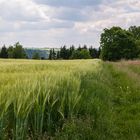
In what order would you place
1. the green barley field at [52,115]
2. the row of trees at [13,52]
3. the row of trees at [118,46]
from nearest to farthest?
1. the green barley field at [52,115]
2. the row of trees at [118,46]
3. the row of trees at [13,52]

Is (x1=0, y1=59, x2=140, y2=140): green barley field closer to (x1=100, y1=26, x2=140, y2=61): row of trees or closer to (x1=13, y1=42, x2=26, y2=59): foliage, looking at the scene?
(x1=100, y1=26, x2=140, y2=61): row of trees

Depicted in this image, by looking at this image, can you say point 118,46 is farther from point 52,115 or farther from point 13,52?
point 52,115

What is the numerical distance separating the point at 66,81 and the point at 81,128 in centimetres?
158

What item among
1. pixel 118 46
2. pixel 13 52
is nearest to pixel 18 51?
pixel 13 52

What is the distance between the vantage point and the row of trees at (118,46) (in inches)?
3597

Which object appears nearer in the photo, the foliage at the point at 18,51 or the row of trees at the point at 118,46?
the row of trees at the point at 118,46

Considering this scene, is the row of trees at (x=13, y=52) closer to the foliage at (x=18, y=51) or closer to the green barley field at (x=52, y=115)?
the foliage at (x=18, y=51)

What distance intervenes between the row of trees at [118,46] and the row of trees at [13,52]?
29.1 metres

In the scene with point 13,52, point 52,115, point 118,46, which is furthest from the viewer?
point 13,52

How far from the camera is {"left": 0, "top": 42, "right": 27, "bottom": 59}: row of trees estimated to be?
4523 inches

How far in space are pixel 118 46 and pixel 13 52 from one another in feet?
116

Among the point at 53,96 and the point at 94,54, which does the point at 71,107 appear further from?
the point at 94,54

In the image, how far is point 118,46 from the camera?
302 feet

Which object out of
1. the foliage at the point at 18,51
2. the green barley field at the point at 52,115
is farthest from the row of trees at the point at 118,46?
the green barley field at the point at 52,115
